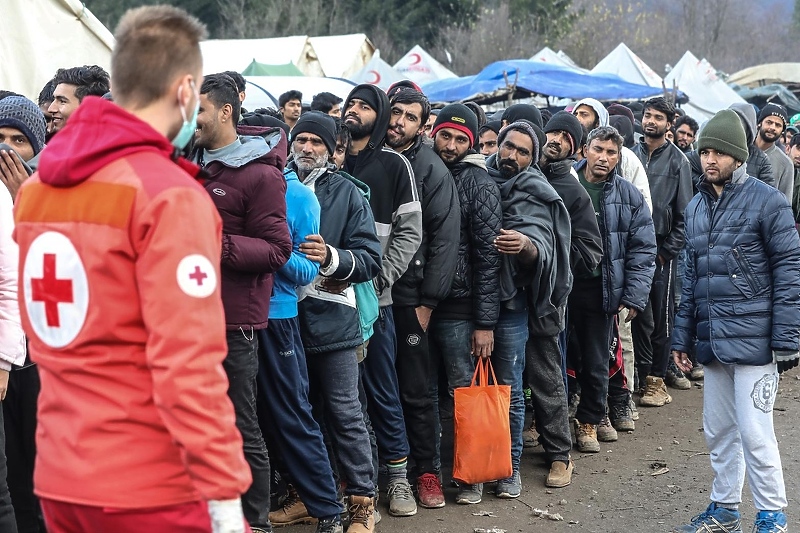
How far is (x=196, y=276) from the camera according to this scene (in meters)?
2.53

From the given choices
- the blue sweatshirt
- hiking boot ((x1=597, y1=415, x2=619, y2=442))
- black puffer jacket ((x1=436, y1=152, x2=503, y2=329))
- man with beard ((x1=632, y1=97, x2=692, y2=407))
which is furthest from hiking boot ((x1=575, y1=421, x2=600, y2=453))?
the blue sweatshirt

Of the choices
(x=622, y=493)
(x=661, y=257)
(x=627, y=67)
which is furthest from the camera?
(x=627, y=67)

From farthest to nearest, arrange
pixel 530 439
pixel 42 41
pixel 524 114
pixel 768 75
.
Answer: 1. pixel 768 75
2. pixel 42 41
3. pixel 524 114
4. pixel 530 439

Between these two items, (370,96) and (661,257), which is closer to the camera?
(370,96)

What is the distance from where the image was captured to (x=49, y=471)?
267 cm

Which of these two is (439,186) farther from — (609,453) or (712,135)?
(609,453)

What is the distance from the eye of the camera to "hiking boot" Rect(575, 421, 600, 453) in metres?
7.33

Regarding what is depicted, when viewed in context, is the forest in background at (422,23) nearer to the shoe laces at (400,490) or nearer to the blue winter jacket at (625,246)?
the blue winter jacket at (625,246)

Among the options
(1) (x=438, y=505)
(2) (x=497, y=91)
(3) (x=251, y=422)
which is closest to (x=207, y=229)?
(3) (x=251, y=422)

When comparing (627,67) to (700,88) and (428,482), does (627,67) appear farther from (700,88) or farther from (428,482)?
(428,482)

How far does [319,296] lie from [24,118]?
173cm

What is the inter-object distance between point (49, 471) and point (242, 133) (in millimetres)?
2604

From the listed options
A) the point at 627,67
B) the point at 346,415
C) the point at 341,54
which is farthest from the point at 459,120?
the point at 341,54

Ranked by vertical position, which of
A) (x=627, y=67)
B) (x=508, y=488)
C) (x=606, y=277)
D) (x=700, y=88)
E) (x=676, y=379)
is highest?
(x=627, y=67)
